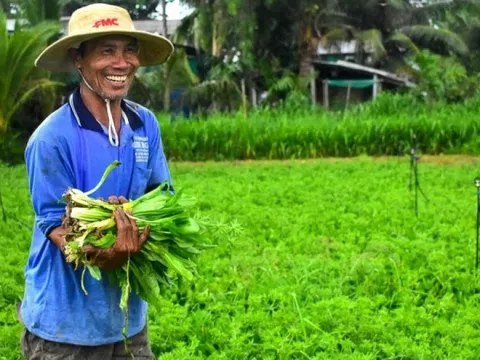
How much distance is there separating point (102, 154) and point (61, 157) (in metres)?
0.16

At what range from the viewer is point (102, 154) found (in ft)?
8.63

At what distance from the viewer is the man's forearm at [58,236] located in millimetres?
2466

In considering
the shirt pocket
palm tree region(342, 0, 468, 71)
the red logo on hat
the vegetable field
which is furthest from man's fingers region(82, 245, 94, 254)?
palm tree region(342, 0, 468, 71)

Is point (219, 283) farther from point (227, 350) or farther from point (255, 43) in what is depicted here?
point (255, 43)

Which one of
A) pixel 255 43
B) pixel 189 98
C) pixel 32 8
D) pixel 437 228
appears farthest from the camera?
pixel 255 43

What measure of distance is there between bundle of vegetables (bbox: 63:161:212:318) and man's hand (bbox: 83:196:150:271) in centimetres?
2

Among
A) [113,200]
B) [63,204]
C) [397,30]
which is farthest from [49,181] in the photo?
[397,30]

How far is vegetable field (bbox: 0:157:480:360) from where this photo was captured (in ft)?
14.0

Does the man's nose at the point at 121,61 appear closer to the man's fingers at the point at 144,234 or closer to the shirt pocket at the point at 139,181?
the shirt pocket at the point at 139,181

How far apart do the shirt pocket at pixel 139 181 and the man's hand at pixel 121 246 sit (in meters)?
0.31

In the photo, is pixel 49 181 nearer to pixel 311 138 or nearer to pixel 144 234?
pixel 144 234

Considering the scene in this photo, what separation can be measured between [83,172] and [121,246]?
1.18 feet

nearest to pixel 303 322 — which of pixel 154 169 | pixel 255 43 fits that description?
pixel 154 169

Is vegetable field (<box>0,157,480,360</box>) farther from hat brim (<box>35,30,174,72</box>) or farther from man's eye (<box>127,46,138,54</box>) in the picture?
man's eye (<box>127,46,138,54</box>)
